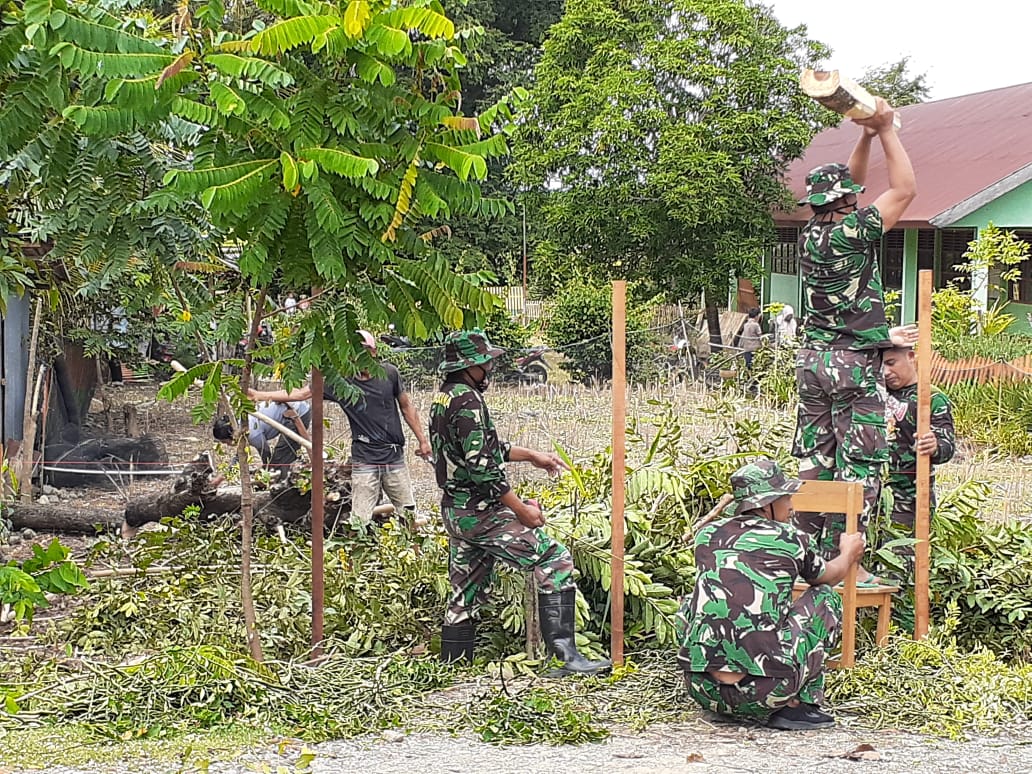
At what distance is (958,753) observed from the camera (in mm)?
5441

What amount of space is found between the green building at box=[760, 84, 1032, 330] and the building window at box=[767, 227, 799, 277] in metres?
0.02

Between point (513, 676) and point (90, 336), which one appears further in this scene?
point (90, 336)

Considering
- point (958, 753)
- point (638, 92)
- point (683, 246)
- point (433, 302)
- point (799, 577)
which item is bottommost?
point (958, 753)

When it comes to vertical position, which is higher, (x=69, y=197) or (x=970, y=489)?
(x=69, y=197)

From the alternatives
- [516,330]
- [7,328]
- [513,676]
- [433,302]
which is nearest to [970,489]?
[513,676]

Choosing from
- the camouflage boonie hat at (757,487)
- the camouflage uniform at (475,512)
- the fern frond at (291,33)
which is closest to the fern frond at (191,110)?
the fern frond at (291,33)

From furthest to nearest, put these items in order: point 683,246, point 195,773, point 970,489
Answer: point 683,246, point 970,489, point 195,773

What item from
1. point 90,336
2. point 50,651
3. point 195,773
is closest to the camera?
point 195,773

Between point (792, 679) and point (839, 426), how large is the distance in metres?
1.78

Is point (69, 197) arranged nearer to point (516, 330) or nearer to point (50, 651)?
point (50, 651)

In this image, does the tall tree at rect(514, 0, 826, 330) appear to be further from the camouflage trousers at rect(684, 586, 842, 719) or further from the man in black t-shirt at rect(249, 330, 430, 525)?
the camouflage trousers at rect(684, 586, 842, 719)

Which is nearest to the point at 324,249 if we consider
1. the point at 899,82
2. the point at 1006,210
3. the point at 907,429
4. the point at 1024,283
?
the point at 907,429

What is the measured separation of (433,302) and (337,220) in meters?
0.71

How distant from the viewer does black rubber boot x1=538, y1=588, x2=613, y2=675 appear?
21.5 ft
